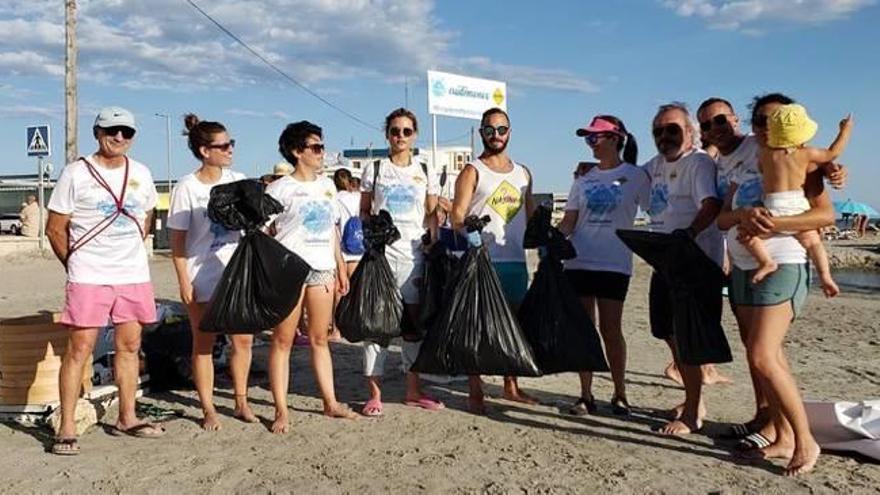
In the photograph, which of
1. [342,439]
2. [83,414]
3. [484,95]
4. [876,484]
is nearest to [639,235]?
[876,484]

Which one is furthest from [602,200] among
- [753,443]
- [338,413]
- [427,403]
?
[338,413]

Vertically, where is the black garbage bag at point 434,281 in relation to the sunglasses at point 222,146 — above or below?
below

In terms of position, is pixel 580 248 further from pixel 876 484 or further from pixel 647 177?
pixel 876 484

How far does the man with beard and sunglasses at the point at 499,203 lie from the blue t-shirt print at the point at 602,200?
1.46ft

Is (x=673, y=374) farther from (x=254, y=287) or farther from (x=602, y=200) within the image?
(x=254, y=287)

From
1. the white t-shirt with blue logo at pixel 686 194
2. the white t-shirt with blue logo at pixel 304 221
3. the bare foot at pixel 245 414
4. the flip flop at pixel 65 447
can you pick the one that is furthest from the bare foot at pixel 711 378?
the flip flop at pixel 65 447

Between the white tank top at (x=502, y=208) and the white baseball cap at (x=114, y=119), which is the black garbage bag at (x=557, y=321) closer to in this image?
the white tank top at (x=502, y=208)

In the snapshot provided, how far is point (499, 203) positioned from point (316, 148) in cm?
122

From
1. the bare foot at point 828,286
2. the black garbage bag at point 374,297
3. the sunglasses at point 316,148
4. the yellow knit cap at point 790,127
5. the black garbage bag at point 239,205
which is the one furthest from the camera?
the black garbage bag at point 374,297

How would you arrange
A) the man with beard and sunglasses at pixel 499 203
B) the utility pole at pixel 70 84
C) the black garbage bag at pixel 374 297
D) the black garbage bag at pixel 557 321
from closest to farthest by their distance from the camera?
the black garbage bag at pixel 557 321 → the black garbage bag at pixel 374 297 → the man with beard and sunglasses at pixel 499 203 → the utility pole at pixel 70 84

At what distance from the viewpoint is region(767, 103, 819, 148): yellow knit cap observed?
3.45 m

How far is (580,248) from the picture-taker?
15.4 ft

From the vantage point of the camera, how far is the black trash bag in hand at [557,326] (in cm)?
440

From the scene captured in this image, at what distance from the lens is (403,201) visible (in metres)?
4.85
